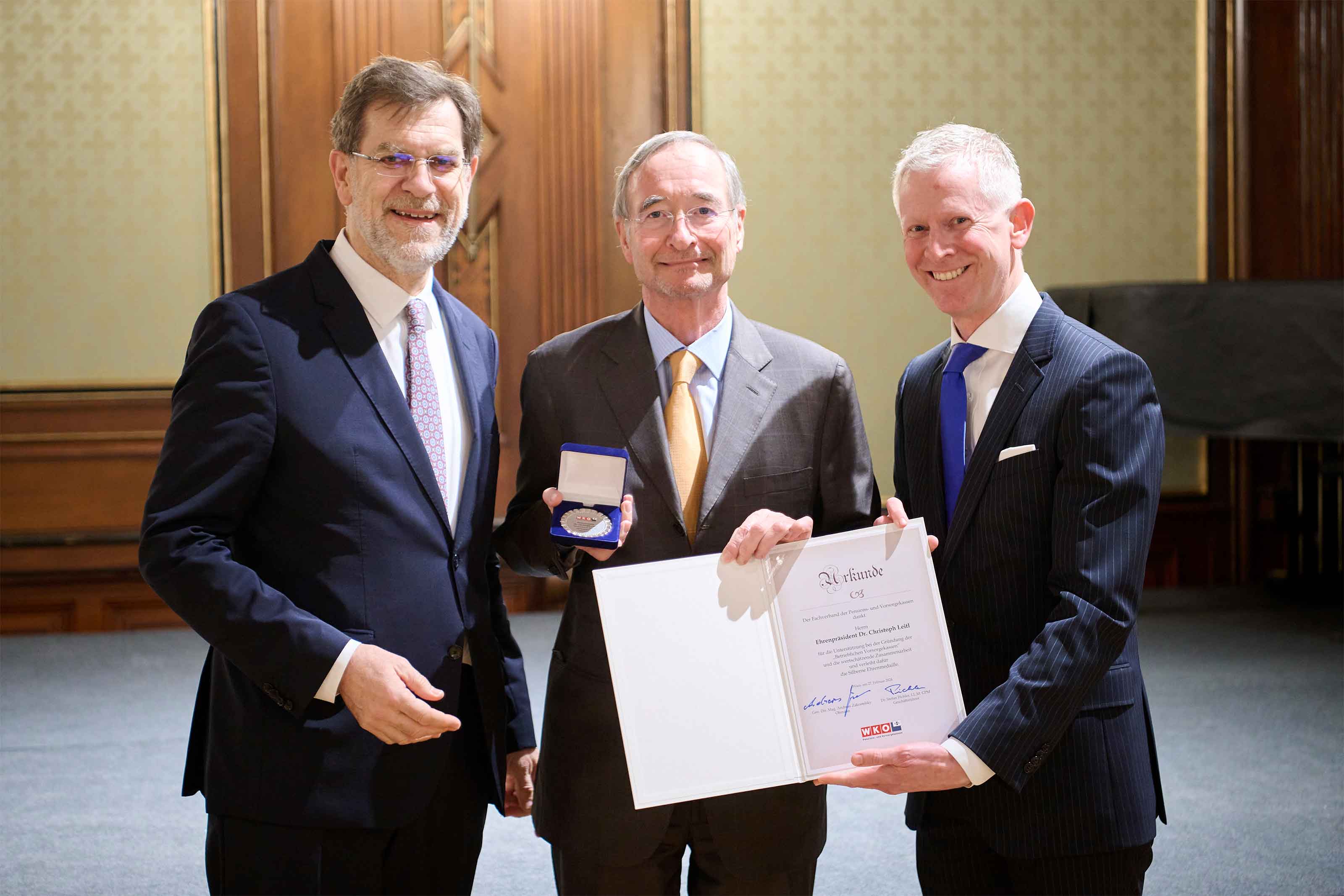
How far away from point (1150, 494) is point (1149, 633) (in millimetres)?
3719

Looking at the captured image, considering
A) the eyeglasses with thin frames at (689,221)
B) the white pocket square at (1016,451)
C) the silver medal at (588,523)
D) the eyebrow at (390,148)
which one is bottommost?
the silver medal at (588,523)

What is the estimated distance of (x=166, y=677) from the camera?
14.3 ft

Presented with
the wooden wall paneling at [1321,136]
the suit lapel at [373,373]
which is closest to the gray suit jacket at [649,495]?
the suit lapel at [373,373]

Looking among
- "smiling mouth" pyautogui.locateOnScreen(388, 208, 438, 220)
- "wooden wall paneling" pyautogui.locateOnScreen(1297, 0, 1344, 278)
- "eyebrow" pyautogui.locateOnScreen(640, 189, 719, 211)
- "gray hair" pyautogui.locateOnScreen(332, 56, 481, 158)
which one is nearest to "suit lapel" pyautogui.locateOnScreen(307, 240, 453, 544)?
"smiling mouth" pyautogui.locateOnScreen(388, 208, 438, 220)

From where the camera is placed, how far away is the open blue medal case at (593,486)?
161 cm

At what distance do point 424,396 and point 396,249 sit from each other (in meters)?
0.23

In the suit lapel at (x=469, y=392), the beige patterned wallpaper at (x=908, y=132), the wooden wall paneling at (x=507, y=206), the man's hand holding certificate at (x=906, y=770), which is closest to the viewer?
the man's hand holding certificate at (x=906, y=770)

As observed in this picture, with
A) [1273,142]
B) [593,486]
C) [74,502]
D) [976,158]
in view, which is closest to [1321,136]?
[1273,142]

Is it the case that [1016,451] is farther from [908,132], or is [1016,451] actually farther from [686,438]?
[908,132]

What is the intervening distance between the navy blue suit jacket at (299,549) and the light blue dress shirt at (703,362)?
351 mm

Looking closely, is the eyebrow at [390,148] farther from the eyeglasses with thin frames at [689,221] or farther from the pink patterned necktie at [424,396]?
the eyeglasses with thin frames at [689,221]

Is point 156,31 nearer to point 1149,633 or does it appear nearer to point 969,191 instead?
point 969,191

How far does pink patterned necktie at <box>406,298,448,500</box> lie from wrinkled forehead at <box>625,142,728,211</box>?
15.8 inches

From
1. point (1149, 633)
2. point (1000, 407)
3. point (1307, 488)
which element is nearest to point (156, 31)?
point (1000, 407)
